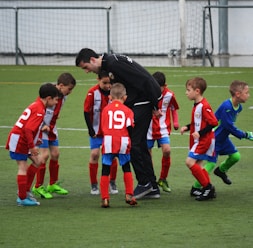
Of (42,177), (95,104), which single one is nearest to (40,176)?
(42,177)

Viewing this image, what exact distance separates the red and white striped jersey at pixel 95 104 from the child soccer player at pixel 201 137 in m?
1.12

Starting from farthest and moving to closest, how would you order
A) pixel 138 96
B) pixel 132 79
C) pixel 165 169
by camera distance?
1. pixel 165 169
2. pixel 138 96
3. pixel 132 79

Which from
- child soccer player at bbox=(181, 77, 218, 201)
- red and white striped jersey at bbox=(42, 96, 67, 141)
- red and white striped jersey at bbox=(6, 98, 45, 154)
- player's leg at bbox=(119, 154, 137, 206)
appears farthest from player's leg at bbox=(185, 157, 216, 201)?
red and white striped jersey at bbox=(6, 98, 45, 154)

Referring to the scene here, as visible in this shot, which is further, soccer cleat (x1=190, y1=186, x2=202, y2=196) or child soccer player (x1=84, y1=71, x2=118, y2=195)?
child soccer player (x1=84, y1=71, x2=118, y2=195)

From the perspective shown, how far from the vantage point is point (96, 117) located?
463 inches

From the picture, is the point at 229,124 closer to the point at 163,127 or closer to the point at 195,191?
the point at 195,191

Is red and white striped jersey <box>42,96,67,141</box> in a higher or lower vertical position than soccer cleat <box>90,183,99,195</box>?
higher

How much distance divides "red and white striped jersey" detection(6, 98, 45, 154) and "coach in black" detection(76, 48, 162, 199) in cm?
77

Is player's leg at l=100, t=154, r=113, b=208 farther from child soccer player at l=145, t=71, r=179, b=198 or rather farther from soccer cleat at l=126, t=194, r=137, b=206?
child soccer player at l=145, t=71, r=179, b=198

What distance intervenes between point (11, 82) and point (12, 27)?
33.9 feet

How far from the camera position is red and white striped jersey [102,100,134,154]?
1054 centimetres

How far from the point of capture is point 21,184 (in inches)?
419

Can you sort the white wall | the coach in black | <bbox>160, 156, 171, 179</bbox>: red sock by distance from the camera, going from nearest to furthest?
the coach in black → <bbox>160, 156, 171, 179</bbox>: red sock → the white wall

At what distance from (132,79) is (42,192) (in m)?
1.74
